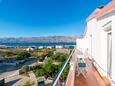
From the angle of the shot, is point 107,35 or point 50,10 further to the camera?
point 50,10

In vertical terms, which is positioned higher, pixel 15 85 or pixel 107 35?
pixel 107 35

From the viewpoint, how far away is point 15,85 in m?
22.8

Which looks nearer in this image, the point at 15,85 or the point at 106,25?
the point at 106,25

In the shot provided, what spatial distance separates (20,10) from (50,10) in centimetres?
943

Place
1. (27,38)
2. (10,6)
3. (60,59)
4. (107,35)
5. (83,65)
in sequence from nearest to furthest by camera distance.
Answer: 1. (107,35)
2. (83,65)
3. (60,59)
4. (10,6)
5. (27,38)

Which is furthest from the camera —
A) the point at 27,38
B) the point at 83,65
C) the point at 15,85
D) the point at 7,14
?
the point at 27,38

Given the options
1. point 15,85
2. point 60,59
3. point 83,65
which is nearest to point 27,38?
point 60,59

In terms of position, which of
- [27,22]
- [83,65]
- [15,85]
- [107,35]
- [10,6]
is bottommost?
[15,85]

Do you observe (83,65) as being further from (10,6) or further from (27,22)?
(27,22)

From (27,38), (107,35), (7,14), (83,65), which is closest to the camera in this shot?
(107,35)

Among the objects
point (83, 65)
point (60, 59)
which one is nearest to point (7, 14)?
point (60, 59)

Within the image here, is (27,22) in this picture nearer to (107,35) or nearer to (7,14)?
(7,14)

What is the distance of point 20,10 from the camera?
174 feet

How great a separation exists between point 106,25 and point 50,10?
4722 centimetres
